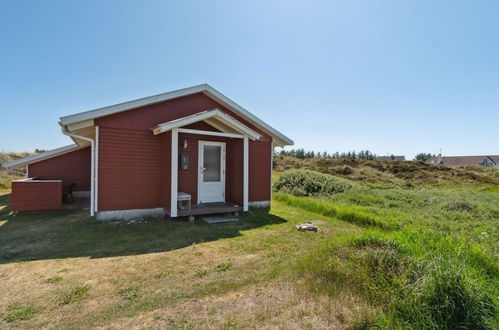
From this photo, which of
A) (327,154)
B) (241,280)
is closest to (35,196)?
(241,280)

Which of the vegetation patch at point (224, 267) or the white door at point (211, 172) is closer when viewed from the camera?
the vegetation patch at point (224, 267)

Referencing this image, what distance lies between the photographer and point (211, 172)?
780 cm

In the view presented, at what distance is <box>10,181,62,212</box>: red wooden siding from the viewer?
24.0ft

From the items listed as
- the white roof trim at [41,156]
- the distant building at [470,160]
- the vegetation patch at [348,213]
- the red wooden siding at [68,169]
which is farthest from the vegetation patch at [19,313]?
the distant building at [470,160]

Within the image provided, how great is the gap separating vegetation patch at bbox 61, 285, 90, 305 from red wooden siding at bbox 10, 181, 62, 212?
6.53 metres

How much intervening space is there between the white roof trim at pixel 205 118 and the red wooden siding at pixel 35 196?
15.1ft

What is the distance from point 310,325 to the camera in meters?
2.20

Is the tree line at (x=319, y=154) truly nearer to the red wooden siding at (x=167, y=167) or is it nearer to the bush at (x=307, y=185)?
the bush at (x=307, y=185)

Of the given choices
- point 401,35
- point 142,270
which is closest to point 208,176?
point 142,270

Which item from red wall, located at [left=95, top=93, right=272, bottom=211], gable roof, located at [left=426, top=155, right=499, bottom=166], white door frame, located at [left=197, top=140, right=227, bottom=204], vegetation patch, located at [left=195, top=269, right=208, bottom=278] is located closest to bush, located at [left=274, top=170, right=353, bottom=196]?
white door frame, located at [left=197, top=140, right=227, bottom=204]

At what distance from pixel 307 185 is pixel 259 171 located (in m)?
4.83

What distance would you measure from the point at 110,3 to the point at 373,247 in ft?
32.6

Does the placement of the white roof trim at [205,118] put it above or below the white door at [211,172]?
above

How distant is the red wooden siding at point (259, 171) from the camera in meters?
8.46
